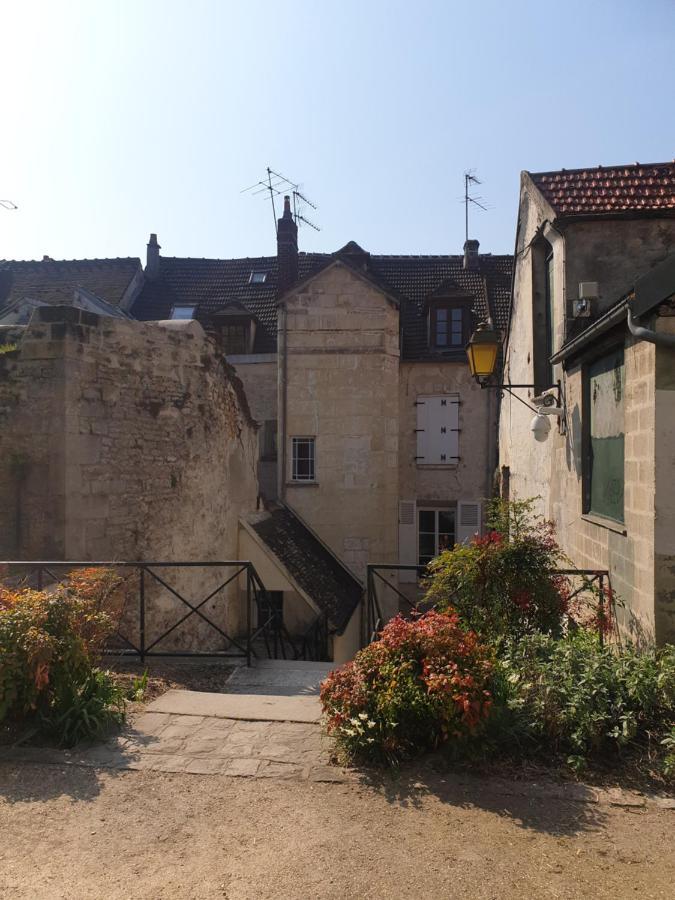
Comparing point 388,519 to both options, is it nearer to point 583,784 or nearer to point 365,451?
point 365,451

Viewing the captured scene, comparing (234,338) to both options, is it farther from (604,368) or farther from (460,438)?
(604,368)

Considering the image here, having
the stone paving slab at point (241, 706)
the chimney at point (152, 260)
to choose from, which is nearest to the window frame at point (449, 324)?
the chimney at point (152, 260)

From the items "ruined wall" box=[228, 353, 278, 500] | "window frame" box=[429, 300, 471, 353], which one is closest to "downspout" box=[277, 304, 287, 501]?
"ruined wall" box=[228, 353, 278, 500]

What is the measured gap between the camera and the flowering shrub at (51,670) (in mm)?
3910

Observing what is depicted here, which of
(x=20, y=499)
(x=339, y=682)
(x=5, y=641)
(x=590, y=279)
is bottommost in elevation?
(x=339, y=682)

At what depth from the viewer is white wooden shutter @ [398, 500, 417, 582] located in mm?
14500

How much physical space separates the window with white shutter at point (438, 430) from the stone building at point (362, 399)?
2cm

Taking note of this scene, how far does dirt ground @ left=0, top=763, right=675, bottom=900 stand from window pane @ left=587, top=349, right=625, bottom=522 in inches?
111

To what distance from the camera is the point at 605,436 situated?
18.7ft

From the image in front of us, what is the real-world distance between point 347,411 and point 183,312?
6.04 metres

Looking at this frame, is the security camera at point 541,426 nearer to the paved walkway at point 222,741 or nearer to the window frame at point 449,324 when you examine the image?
the paved walkway at point 222,741

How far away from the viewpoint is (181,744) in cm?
404

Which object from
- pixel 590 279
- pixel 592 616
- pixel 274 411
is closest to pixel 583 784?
pixel 592 616

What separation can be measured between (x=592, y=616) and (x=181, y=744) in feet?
11.5
